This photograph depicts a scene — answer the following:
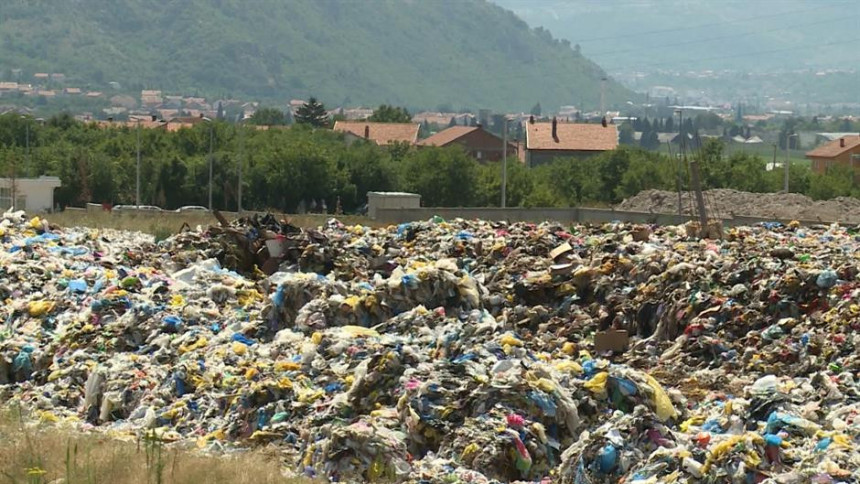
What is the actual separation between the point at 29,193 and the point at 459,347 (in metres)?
35.1

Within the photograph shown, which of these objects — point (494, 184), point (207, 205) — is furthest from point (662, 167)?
point (207, 205)

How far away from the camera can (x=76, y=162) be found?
64.4m

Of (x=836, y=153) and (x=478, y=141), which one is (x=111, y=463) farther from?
(x=478, y=141)

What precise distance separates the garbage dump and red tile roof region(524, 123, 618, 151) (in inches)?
3152

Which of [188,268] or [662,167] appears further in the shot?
[662,167]

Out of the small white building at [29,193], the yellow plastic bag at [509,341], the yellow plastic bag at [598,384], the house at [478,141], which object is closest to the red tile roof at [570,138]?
the house at [478,141]

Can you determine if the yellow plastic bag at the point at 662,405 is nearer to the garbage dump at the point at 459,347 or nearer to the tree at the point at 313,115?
the garbage dump at the point at 459,347

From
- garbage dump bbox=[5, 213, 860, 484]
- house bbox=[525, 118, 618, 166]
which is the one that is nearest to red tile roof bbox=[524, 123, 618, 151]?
house bbox=[525, 118, 618, 166]

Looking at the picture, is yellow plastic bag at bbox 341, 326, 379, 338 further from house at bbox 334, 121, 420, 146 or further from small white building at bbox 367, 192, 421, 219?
house at bbox 334, 121, 420, 146

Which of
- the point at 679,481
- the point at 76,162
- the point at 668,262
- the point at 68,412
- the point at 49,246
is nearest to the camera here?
the point at 679,481

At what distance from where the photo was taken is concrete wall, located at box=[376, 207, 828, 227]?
32.2 meters

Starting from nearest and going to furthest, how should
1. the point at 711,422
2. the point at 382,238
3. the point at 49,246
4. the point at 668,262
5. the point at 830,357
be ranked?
the point at 711,422
the point at 830,357
the point at 668,262
the point at 49,246
the point at 382,238

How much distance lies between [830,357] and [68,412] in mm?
7766

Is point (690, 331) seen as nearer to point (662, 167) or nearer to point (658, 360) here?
point (658, 360)
